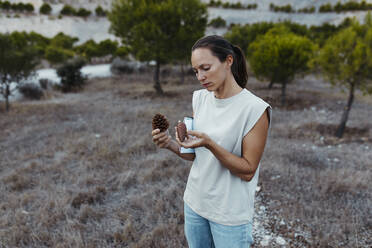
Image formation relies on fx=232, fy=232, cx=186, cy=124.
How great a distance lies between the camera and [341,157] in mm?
5719

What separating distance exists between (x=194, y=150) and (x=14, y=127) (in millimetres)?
9011

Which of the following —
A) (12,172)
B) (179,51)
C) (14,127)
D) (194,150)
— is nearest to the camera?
(194,150)

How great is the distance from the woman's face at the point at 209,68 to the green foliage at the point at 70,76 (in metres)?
18.1

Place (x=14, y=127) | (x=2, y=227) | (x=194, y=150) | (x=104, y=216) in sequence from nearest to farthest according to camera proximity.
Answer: (x=194, y=150)
(x=2, y=227)
(x=104, y=216)
(x=14, y=127)

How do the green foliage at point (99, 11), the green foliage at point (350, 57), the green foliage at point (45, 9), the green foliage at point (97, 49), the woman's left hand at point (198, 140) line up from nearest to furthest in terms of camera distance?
1. the woman's left hand at point (198, 140)
2. the green foliage at point (350, 57)
3. the green foliage at point (97, 49)
4. the green foliage at point (45, 9)
5. the green foliage at point (99, 11)

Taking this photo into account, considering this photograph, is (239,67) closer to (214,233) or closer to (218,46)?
(218,46)

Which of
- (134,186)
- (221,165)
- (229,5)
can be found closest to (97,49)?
(134,186)

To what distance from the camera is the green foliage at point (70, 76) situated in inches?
676

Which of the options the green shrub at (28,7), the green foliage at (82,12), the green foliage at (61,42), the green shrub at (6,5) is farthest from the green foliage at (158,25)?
the green foliage at (82,12)

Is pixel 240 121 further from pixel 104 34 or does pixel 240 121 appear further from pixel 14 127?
pixel 104 34

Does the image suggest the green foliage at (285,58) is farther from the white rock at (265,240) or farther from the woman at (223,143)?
the woman at (223,143)

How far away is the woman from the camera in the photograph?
1278mm

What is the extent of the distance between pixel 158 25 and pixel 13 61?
764cm

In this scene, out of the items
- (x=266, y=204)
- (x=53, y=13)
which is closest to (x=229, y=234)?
(x=266, y=204)
